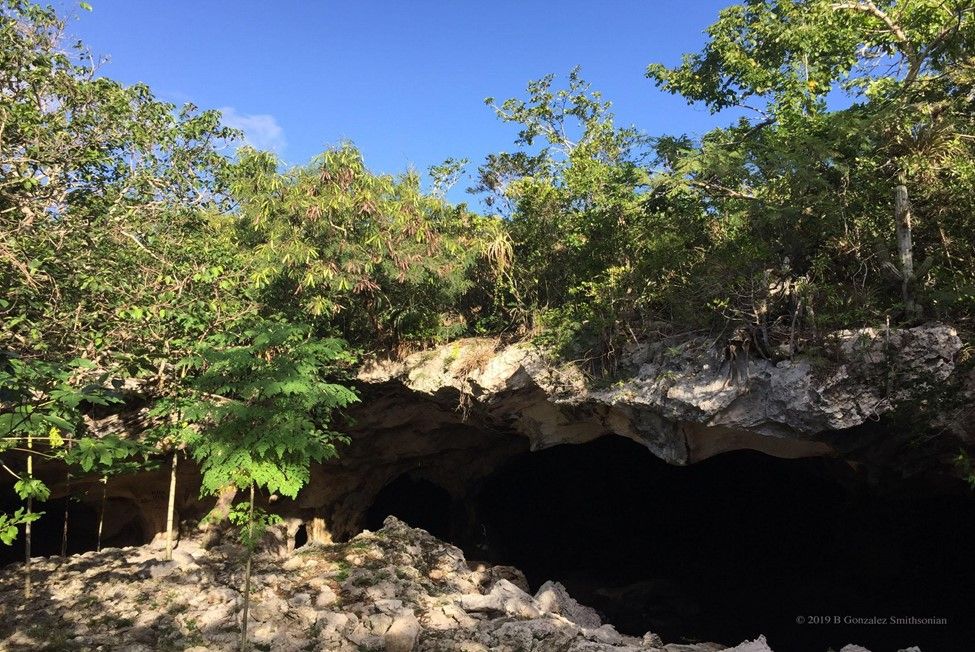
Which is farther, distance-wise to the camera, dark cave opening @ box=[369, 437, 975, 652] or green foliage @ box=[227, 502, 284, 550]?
dark cave opening @ box=[369, 437, 975, 652]

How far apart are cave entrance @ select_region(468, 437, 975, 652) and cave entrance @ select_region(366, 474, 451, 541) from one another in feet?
0.81

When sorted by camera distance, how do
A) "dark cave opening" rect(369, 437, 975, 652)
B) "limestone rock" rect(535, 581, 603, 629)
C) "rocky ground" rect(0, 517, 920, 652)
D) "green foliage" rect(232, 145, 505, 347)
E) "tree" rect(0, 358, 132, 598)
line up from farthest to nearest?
"dark cave opening" rect(369, 437, 975, 652)
"limestone rock" rect(535, 581, 603, 629)
"green foliage" rect(232, 145, 505, 347)
"rocky ground" rect(0, 517, 920, 652)
"tree" rect(0, 358, 132, 598)

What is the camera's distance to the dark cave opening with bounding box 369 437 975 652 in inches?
463

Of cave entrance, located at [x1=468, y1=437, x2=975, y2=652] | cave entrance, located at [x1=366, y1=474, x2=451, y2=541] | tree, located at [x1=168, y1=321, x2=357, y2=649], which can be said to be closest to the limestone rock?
cave entrance, located at [x1=468, y1=437, x2=975, y2=652]

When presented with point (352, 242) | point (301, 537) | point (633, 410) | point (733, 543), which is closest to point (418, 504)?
point (301, 537)

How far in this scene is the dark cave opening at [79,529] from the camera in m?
14.2

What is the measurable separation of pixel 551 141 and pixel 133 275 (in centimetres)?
953

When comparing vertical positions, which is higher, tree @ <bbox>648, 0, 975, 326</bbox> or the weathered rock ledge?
tree @ <bbox>648, 0, 975, 326</bbox>

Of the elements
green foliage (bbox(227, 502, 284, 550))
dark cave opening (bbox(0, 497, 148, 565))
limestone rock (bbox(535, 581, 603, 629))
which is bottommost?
limestone rock (bbox(535, 581, 603, 629))

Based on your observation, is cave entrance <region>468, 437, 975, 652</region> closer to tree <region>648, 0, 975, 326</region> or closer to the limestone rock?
the limestone rock

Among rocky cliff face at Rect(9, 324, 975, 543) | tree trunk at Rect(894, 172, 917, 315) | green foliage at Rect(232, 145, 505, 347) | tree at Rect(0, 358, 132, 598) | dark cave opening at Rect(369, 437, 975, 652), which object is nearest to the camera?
tree at Rect(0, 358, 132, 598)

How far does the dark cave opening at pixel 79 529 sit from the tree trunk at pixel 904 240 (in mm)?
15223

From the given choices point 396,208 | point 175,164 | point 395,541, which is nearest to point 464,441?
point 395,541

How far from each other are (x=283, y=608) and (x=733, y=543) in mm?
11041
